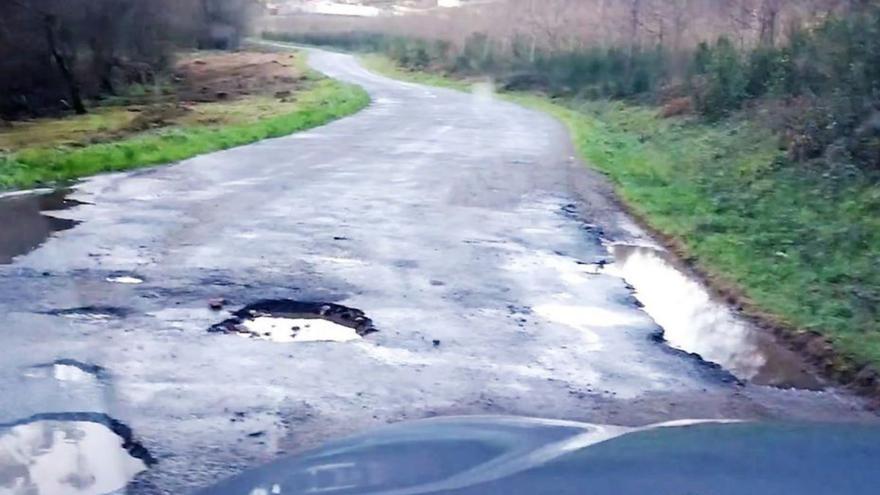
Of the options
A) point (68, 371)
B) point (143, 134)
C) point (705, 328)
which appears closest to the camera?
point (68, 371)

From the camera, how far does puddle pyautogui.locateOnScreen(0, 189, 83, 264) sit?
11219 mm

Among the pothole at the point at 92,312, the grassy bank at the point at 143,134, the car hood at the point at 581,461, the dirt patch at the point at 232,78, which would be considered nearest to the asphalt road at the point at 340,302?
the pothole at the point at 92,312

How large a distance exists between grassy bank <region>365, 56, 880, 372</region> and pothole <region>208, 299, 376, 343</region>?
11.4ft

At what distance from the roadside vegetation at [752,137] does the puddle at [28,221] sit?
6755 mm

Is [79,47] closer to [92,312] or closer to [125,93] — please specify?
[125,93]

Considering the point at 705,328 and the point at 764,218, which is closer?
the point at 705,328

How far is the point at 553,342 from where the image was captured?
328 inches

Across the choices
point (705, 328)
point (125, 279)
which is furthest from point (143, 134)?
point (705, 328)

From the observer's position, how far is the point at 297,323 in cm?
865

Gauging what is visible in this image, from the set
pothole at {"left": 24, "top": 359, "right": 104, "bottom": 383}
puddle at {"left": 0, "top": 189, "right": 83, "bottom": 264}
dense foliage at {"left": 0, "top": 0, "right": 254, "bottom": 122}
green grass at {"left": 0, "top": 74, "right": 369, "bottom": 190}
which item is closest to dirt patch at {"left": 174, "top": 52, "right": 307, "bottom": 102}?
dense foliage at {"left": 0, "top": 0, "right": 254, "bottom": 122}

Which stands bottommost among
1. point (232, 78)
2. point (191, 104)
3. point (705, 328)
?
point (191, 104)

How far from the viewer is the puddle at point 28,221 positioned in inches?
442

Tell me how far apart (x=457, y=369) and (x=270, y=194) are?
25.9 feet

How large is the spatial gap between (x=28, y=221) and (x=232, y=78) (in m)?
28.6
